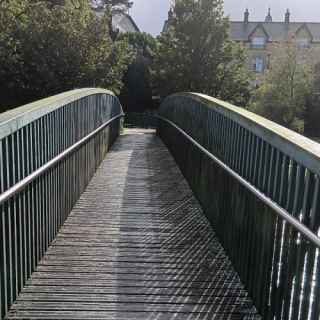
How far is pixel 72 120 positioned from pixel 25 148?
7.39 ft

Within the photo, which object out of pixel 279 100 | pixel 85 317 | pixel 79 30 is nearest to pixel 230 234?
pixel 85 317

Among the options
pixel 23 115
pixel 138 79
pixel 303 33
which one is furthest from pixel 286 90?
pixel 23 115

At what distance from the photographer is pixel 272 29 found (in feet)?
208

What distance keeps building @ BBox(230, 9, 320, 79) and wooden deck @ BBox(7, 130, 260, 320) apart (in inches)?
2230

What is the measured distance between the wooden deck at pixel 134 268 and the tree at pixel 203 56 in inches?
945

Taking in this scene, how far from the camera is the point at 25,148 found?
3.93 m

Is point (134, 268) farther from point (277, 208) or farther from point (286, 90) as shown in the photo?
point (286, 90)

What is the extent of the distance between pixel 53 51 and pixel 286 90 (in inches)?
873

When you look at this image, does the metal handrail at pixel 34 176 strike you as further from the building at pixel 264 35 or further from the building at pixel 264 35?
the building at pixel 264 35

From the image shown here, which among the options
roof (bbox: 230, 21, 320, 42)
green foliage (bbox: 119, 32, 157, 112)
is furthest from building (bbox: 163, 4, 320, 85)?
green foliage (bbox: 119, 32, 157, 112)

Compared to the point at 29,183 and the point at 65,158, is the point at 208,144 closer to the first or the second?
the point at 65,158

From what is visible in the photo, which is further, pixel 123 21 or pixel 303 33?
pixel 303 33

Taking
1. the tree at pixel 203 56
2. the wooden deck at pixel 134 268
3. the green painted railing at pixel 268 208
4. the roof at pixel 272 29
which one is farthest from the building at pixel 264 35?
the green painted railing at pixel 268 208

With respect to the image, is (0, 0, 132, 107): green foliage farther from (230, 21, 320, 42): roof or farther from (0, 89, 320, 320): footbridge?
(230, 21, 320, 42): roof
